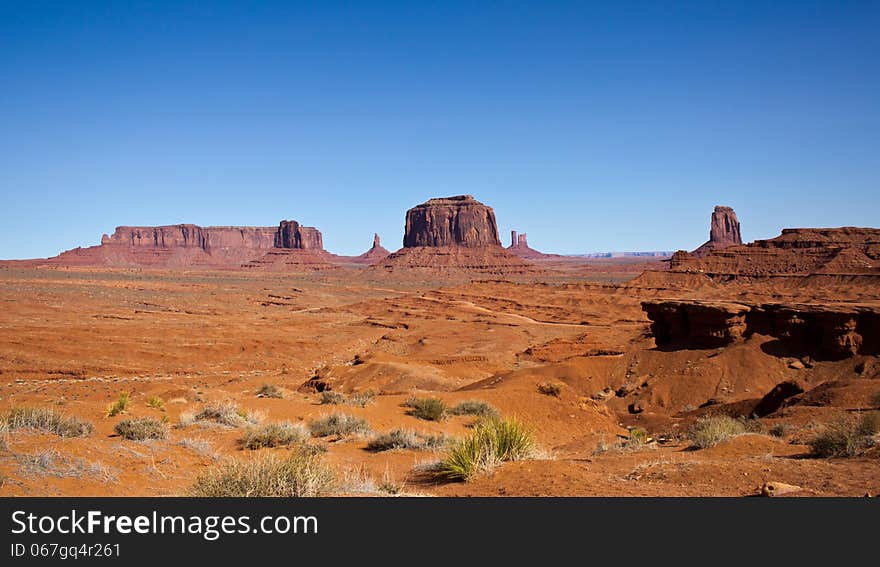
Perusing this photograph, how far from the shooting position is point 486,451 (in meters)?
8.04

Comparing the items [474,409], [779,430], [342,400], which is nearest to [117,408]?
[342,400]

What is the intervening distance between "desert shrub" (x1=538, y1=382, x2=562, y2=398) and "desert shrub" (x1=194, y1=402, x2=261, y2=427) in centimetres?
921

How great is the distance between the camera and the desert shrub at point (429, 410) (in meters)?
15.4

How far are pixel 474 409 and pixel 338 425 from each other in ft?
15.6

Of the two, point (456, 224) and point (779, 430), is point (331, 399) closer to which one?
point (779, 430)

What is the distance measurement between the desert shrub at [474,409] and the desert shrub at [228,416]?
522 cm

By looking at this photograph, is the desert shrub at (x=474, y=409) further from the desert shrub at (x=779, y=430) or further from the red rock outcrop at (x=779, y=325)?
the red rock outcrop at (x=779, y=325)

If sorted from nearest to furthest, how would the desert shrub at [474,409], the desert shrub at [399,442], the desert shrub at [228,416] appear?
the desert shrub at [399,442] → the desert shrub at [228,416] → the desert shrub at [474,409]

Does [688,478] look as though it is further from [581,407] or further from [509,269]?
[509,269]

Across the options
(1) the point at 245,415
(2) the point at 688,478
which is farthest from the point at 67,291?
(2) the point at 688,478

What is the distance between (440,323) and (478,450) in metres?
43.4

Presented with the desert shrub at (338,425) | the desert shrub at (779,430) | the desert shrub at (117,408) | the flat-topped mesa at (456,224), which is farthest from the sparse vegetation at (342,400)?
the flat-topped mesa at (456,224)

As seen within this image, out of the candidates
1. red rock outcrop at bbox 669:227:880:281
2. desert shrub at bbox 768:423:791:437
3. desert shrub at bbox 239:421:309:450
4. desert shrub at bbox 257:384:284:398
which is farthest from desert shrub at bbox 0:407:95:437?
red rock outcrop at bbox 669:227:880:281

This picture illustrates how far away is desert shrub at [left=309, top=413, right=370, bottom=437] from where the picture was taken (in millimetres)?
12828
